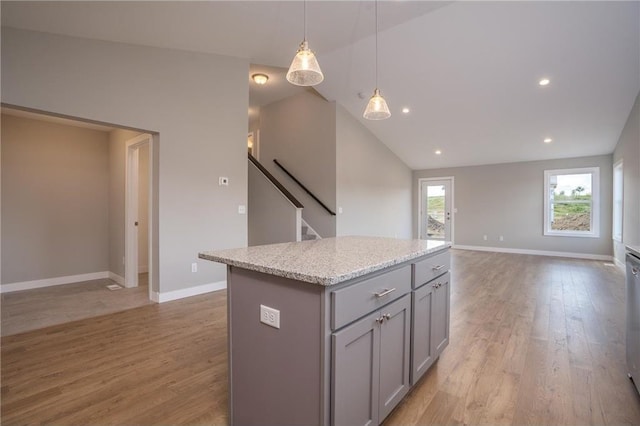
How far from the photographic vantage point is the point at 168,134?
143 inches

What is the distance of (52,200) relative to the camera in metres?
4.43

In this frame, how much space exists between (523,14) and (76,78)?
16.1 feet

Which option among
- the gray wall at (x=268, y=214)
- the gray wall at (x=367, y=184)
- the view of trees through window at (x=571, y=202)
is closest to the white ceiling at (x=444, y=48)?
the gray wall at (x=367, y=184)

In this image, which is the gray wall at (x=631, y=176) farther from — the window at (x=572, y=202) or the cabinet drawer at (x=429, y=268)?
the cabinet drawer at (x=429, y=268)

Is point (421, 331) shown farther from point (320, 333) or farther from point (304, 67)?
point (304, 67)

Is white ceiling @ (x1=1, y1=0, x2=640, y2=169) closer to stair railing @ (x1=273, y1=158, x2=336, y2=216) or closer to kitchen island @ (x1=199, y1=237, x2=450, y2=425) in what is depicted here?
stair railing @ (x1=273, y1=158, x2=336, y2=216)

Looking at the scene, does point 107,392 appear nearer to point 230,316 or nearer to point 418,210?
point 230,316

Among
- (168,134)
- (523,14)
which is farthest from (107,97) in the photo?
(523,14)

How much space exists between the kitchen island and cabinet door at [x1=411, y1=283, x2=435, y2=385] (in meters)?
0.01

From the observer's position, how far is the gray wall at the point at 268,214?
5148 millimetres

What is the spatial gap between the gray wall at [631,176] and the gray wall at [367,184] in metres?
4.31

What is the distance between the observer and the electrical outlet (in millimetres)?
1334

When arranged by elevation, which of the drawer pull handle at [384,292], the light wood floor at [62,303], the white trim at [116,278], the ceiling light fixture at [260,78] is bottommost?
the light wood floor at [62,303]

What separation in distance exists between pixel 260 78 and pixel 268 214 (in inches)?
95.6
